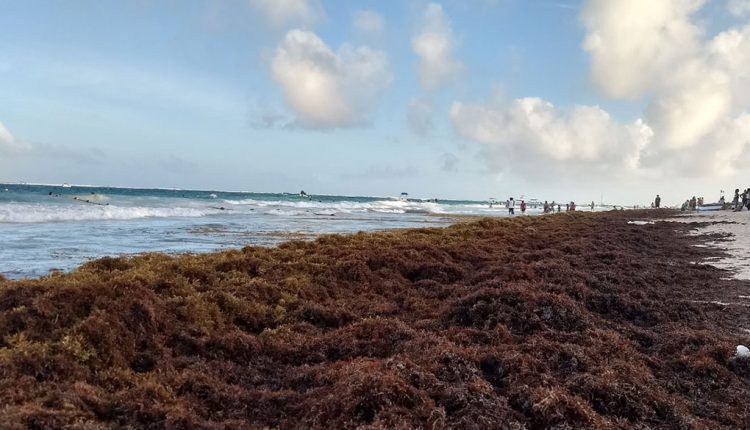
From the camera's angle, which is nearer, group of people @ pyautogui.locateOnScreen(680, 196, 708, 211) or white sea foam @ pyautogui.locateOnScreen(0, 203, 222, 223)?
white sea foam @ pyautogui.locateOnScreen(0, 203, 222, 223)

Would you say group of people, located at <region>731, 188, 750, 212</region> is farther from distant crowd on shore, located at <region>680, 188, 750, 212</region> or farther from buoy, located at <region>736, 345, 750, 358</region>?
buoy, located at <region>736, 345, 750, 358</region>

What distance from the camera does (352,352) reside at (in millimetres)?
5520

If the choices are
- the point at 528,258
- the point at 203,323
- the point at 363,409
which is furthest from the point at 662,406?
the point at 528,258

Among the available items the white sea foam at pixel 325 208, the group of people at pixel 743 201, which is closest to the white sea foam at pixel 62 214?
the white sea foam at pixel 325 208

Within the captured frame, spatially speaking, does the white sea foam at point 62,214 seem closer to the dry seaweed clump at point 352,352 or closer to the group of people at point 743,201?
the dry seaweed clump at point 352,352

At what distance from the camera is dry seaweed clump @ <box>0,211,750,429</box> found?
3.80 m

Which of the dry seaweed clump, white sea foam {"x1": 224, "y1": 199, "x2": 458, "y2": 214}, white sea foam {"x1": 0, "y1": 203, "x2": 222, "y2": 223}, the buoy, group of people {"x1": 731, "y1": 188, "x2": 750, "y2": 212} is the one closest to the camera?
the dry seaweed clump

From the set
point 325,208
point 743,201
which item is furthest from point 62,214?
point 743,201

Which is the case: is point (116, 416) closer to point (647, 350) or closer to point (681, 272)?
point (647, 350)

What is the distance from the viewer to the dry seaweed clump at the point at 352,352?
3.80 m

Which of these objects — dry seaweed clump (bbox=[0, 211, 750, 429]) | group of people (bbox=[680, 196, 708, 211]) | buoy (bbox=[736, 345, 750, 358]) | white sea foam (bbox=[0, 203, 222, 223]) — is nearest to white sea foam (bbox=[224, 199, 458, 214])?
white sea foam (bbox=[0, 203, 222, 223])

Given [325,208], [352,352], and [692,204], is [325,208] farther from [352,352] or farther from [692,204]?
[352,352]

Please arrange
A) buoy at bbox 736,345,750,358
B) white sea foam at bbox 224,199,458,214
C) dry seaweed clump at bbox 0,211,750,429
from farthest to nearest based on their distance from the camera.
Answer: white sea foam at bbox 224,199,458,214
buoy at bbox 736,345,750,358
dry seaweed clump at bbox 0,211,750,429

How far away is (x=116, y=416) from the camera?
3.68 m
